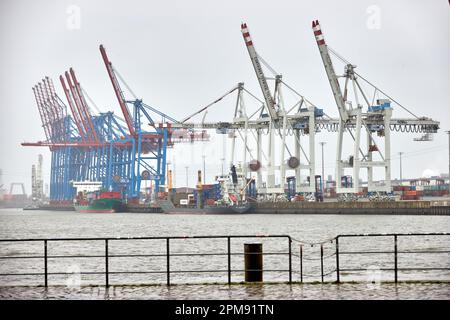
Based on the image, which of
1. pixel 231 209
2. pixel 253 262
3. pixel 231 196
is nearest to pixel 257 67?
pixel 231 196

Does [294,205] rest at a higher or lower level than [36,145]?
lower

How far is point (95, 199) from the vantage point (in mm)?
156500

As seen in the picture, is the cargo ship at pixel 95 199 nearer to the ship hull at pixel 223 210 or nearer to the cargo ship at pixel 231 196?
the ship hull at pixel 223 210

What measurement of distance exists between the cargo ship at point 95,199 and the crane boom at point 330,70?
6244 cm

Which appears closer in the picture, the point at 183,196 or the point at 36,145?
the point at 183,196

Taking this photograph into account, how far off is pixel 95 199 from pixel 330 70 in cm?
6974

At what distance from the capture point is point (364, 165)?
10594 centimetres

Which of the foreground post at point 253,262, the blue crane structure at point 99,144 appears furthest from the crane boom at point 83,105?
the foreground post at point 253,262

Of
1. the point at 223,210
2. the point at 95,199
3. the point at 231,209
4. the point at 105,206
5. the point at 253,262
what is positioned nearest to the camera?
the point at 253,262

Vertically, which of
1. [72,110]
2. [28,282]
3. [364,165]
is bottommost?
[28,282]

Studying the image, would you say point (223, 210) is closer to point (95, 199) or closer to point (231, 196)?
point (231, 196)

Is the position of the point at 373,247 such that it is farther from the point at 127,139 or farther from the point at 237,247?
the point at 127,139
